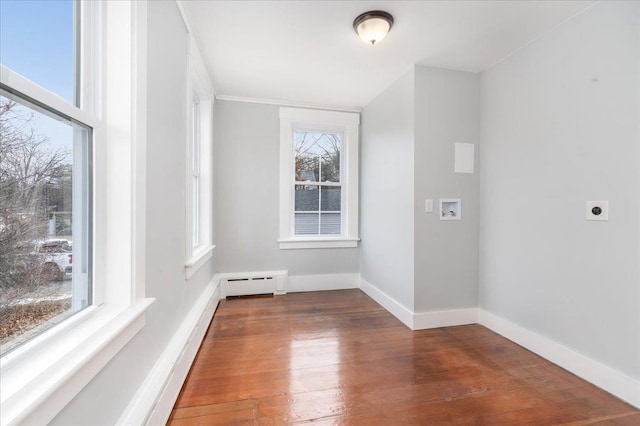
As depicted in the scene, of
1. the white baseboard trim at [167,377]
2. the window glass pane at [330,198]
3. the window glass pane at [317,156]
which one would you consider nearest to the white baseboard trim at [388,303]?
the window glass pane at [330,198]

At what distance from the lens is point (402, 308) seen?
2846 mm

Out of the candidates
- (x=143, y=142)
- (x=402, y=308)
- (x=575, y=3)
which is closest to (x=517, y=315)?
(x=402, y=308)

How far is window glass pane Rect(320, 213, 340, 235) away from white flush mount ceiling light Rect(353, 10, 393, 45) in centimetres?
232

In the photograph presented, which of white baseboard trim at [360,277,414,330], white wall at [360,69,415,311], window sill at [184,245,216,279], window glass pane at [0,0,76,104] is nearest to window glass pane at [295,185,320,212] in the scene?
white wall at [360,69,415,311]

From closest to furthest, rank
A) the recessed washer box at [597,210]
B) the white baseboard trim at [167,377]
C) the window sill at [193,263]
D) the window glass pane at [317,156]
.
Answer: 1. the white baseboard trim at [167,377]
2. the recessed washer box at [597,210]
3. the window sill at [193,263]
4. the window glass pane at [317,156]

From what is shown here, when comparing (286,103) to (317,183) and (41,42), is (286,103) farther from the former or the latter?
(41,42)

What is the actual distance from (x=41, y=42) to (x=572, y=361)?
10.9ft

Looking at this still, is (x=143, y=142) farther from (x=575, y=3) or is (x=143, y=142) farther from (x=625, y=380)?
(x=625, y=380)

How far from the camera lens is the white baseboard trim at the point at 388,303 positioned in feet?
9.01

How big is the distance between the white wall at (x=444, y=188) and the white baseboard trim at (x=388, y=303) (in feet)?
0.48

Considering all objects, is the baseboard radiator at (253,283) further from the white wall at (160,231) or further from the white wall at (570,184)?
the white wall at (570,184)

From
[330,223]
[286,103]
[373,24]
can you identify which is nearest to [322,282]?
[330,223]

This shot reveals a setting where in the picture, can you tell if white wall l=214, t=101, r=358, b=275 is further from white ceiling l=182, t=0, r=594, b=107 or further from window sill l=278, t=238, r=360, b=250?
white ceiling l=182, t=0, r=594, b=107

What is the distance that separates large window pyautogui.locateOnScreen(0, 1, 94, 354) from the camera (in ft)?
2.51
